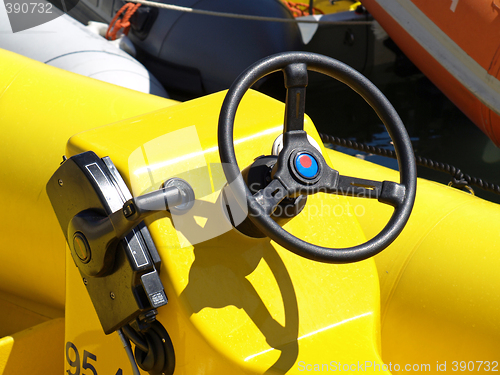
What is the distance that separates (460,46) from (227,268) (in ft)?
6.26

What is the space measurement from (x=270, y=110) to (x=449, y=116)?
8.74ft

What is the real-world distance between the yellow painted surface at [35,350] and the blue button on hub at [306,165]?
2.54ft

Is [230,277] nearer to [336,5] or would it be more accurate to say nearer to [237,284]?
[237,284]

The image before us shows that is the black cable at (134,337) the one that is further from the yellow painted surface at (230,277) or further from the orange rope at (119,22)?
the orange rope at (119,22)

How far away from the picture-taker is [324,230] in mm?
990

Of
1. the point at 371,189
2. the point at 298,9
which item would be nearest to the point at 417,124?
the point at 298,9

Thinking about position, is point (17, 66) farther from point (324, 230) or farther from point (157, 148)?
point (324, 230)

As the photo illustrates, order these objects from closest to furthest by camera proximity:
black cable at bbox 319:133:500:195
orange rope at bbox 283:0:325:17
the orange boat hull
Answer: black cable at bbox 319:133:500:195, the orange boat hull, orange rope at bbox 283:0:325:17

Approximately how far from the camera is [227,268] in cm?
87

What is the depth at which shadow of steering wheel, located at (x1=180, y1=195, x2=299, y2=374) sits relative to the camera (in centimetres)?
82

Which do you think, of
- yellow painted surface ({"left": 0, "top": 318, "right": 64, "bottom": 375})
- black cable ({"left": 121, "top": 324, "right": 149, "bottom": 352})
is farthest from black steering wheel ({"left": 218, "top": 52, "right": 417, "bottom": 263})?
yellow painted surface ({"left": 0, "top": 318, "right": 64, "bottom": 375})

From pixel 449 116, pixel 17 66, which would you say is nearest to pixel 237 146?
pixel 17 66

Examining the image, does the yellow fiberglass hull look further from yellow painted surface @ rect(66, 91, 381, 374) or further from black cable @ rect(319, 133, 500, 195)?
black cable @ rect(319, 133, 500, 195)

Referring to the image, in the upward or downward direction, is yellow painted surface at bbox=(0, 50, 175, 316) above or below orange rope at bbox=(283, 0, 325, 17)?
above
